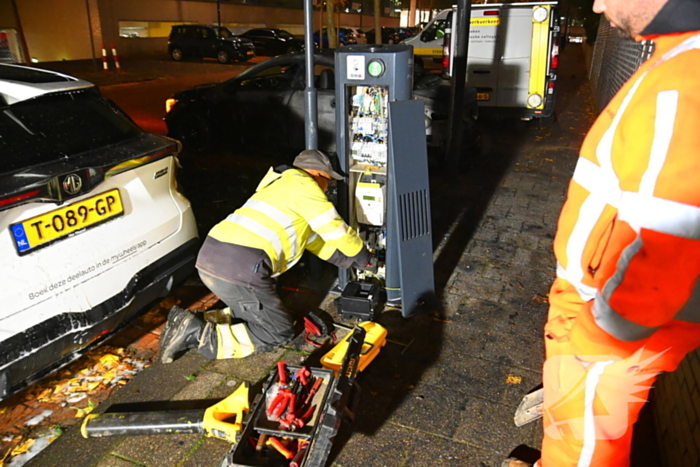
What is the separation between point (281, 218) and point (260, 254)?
267mm

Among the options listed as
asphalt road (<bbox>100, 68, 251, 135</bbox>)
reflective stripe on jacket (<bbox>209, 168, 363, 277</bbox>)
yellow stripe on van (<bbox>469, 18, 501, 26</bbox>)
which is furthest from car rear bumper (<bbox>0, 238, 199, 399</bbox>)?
yellow stripe on van (<bbox>469, 18, 501, 26</bbox>)

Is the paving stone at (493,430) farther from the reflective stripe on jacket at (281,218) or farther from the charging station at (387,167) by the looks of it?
the reflective stripe on jacket at (281,218)

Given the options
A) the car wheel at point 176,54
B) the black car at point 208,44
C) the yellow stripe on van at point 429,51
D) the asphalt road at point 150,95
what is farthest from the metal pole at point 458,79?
the car wheel at point 176,54

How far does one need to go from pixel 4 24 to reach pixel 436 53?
16747mm

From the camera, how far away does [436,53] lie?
17438mm

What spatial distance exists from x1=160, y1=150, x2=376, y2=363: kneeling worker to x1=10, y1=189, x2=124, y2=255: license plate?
70 centimetres

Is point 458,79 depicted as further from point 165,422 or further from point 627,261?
point 627,261

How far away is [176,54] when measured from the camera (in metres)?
24.4

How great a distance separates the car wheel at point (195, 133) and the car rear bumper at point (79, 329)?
518 cm

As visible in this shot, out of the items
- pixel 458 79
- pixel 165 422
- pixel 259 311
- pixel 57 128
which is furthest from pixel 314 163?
pixel 458 79

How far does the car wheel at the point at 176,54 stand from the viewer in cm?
2430

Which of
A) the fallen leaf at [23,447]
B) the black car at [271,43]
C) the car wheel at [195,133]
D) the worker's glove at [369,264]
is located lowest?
the fallen leaf at [23,447]

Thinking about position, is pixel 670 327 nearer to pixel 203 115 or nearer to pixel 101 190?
pixel 101 190

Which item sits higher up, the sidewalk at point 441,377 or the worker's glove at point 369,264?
the worker's glove at point 369,264
